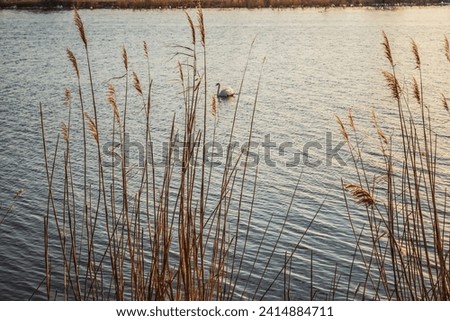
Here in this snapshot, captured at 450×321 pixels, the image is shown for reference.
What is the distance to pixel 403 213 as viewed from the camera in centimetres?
319

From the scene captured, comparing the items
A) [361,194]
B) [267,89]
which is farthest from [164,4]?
[361,194]

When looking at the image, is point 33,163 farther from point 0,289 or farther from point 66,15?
point 66,15

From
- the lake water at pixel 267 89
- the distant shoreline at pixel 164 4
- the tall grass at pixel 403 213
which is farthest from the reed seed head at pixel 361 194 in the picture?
the distant shoreline at pixel 164 4

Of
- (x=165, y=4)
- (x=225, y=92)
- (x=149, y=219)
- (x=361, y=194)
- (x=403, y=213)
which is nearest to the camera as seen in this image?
(x=361, y=194)

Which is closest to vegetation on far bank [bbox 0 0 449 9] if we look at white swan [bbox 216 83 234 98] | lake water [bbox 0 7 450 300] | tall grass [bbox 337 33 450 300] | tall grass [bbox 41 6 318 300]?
lake water [bbox 0 7 450 300]

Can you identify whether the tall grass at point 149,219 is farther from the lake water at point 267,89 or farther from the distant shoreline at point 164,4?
the distant shoreline at point 164,4

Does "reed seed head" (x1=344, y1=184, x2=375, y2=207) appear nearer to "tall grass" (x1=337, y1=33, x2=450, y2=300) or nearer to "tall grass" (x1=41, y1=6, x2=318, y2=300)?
"tall grass" (x1=337, y1=33, x2=450, y2=300)

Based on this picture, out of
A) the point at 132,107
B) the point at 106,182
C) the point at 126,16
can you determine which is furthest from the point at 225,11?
the point at 106,182

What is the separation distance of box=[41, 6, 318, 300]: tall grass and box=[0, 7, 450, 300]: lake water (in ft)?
0.84

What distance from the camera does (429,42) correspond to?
21.7 metres

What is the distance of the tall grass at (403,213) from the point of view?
10.1ft

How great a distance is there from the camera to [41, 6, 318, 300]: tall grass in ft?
10.2

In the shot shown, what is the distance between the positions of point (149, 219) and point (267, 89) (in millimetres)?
11597

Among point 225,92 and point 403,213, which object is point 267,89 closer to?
point 225,92
